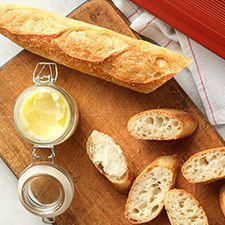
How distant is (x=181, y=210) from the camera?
1707 millimetres

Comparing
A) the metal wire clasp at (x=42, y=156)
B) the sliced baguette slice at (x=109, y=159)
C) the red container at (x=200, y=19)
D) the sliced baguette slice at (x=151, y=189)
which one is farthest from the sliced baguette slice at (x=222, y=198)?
the metal wire clasp at (x=42, y=156)

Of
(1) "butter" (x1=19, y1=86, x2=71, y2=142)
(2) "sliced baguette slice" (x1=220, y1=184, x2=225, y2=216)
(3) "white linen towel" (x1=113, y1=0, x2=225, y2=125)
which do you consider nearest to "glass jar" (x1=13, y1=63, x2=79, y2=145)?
(1) "butter" (x1=19, y1=86, x2=71, y2=142)

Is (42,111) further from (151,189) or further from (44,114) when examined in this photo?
(151,189)

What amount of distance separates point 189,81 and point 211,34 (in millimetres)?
144

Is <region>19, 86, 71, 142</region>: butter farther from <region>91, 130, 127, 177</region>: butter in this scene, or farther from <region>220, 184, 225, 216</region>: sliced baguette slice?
<region>220, 184, 225, 216</region>: sliced baguette slice

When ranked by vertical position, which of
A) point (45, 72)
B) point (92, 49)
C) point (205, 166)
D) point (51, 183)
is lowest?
point (51, 183)

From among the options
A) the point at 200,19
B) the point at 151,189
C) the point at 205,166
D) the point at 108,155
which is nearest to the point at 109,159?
the point at 108,155

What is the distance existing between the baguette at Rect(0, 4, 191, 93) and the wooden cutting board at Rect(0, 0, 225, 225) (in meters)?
0.06

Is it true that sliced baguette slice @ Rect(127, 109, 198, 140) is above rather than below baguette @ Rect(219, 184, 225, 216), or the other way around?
above

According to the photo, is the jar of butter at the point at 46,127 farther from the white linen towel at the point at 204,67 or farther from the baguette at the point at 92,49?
the white linen towel at the point at 204,67

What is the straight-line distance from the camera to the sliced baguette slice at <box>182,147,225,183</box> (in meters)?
1.70

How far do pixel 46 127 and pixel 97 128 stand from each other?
0.15m

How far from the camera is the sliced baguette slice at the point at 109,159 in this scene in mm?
1748

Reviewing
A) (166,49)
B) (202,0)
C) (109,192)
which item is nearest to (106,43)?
(166,49)
